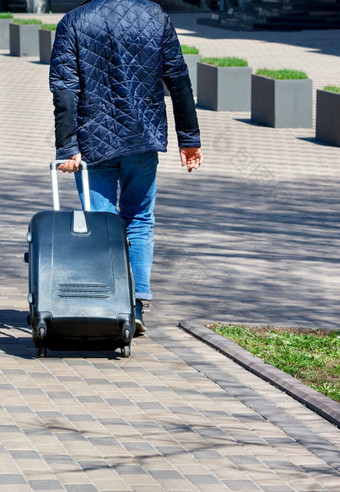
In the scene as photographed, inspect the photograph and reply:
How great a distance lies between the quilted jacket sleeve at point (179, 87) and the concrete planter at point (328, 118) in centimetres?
933

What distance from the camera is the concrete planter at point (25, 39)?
2856cm

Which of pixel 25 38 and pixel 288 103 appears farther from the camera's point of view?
pixel 25 38

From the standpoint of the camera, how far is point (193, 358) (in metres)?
6.36

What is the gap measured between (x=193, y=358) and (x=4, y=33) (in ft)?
85.8

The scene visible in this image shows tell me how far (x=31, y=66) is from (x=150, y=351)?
67.2 feet

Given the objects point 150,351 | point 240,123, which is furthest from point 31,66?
point 150,351

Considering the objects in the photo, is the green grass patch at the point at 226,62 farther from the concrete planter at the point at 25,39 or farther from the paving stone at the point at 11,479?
the paving stone at the point at 11,479

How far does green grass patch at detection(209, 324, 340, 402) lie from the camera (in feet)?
19.8

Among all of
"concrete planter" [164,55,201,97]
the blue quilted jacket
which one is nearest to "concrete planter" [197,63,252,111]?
"concrete planter" [164,55,201,97]

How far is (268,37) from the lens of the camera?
3141cm

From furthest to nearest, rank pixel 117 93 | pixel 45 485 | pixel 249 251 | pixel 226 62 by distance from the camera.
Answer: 1. pixel 226 62
2. pixel 249 251
3. pixel 117 93
4. pixel 45 485

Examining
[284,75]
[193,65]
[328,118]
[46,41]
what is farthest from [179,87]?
[46,41]

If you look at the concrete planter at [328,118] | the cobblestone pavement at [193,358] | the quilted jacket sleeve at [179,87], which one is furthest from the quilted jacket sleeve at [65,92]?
the concrete planter at [328,118]

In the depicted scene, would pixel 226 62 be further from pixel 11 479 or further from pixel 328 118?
pixel 11 479
